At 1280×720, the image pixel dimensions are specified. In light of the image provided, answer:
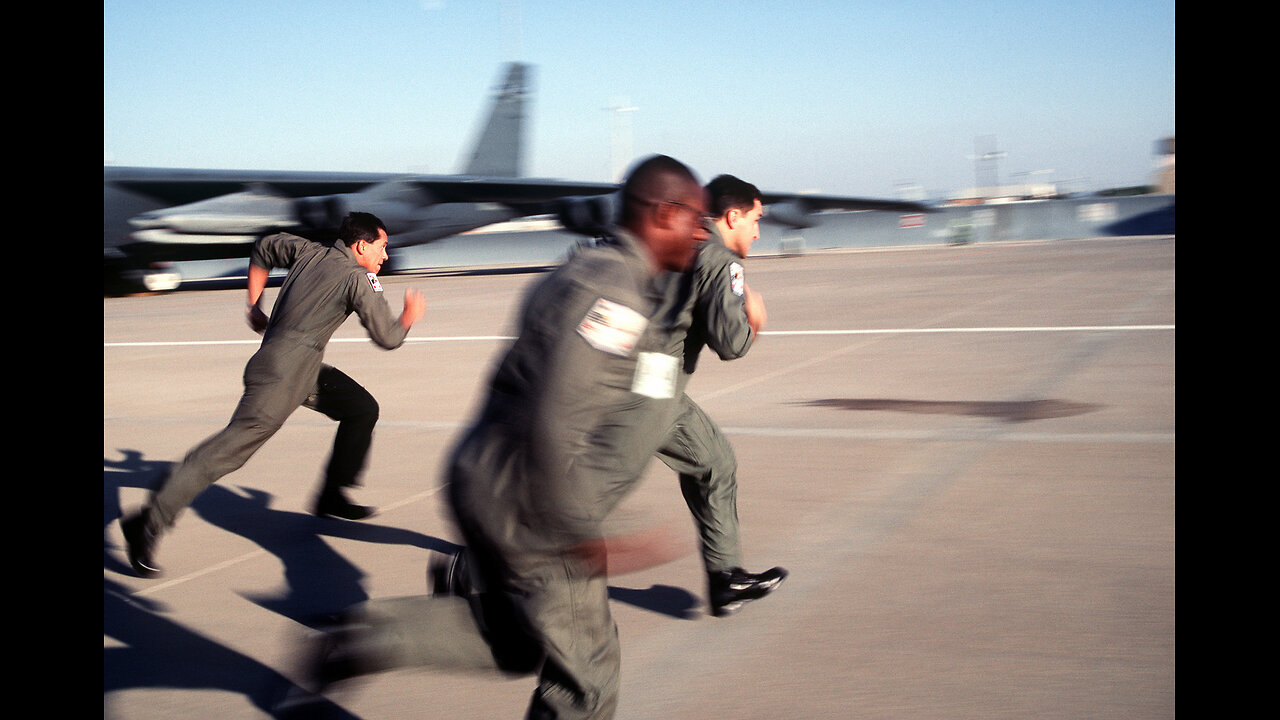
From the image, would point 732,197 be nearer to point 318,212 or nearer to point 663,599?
point 663,599

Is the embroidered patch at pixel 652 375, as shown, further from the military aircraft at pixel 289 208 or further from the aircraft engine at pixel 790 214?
the aircraft engine at pixel 790 214

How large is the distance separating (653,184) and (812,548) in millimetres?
2643

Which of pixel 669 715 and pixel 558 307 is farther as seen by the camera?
pixel 669 715

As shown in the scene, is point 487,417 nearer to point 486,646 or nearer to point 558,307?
point 558,307

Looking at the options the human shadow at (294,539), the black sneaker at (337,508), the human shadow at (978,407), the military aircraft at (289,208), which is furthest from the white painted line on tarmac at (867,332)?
the military aircraft at (289,208)

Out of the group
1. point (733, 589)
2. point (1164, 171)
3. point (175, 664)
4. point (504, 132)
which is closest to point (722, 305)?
point (733, 589)

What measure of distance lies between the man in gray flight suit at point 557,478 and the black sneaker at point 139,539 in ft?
7.70

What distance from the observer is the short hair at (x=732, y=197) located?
4004 mm

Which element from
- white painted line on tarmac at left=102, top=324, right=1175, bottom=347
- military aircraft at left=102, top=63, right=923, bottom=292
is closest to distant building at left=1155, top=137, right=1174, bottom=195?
military aircraft at left=102, top=63, right=923, bottom=292

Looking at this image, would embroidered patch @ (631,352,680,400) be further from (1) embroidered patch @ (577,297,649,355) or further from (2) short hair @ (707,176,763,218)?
(2) short hair @ (707,176,763,218)
